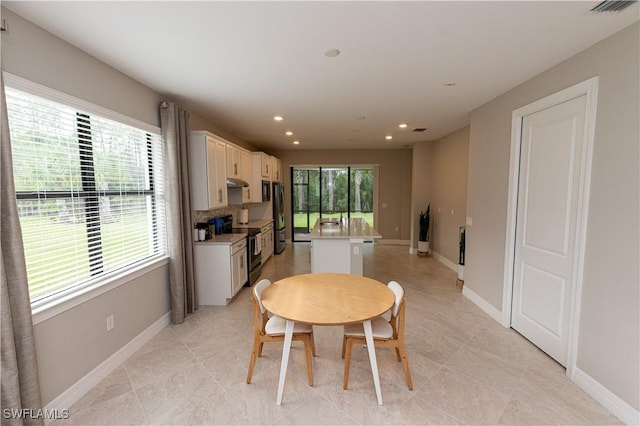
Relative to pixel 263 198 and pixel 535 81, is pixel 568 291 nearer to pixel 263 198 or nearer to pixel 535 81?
pixel 535 81

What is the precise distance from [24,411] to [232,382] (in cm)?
123

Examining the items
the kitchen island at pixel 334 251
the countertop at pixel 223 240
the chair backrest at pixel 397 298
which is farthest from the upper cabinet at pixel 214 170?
the chair backrest at pixel 397 298

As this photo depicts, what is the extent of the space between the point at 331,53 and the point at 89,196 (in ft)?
7.56

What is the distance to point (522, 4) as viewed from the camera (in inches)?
64.1

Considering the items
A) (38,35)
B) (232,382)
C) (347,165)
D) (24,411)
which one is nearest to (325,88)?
(38,35)

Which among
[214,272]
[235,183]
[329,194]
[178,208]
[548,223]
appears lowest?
[214,272]

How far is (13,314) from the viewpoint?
1.63 metres

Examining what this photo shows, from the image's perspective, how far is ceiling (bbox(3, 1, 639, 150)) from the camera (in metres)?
1.68

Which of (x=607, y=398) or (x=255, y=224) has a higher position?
(x=255, y=224)

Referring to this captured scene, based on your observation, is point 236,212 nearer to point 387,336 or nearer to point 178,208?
point 178,208

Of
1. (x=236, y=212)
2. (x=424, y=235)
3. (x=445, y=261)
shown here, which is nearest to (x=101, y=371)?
(x=236, y=212)

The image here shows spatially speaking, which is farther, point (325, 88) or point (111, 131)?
point (325, 88)

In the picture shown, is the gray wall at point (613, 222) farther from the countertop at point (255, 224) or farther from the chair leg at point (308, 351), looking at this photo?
the countertop at point (255, 224)

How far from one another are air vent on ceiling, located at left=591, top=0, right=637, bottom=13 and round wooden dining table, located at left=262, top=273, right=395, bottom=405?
7.43ft
